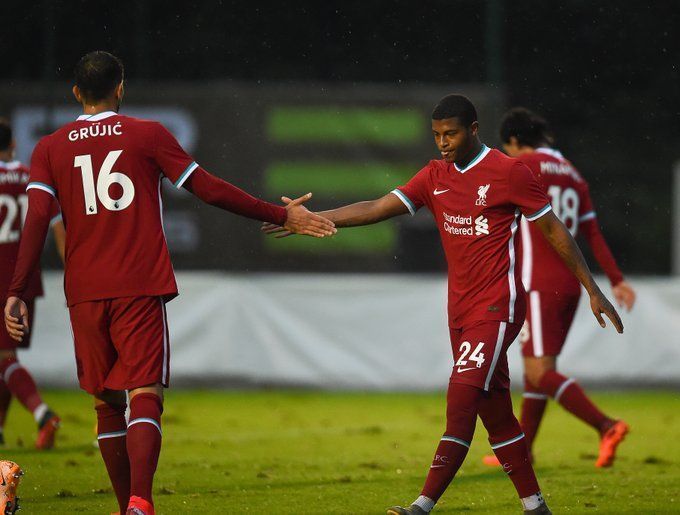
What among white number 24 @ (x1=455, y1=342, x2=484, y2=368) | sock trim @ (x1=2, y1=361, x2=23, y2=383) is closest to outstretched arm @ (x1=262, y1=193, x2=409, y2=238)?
white number 24 @ (x1=455, y1=342, x2=484, y2=368)

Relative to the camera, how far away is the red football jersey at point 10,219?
922cm

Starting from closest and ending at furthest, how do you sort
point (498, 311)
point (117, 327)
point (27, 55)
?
point (117, 327) < point (498, 311) < point (27, 55)

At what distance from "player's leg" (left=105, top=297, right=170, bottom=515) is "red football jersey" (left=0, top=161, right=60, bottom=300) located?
3.70m

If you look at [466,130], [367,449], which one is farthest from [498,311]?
[367,449]

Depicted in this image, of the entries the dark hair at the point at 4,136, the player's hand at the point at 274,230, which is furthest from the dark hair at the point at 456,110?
the dark hair at the point at 4,136

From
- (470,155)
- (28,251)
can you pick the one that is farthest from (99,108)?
(470,155)

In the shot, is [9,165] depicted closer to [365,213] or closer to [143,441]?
[365,213]

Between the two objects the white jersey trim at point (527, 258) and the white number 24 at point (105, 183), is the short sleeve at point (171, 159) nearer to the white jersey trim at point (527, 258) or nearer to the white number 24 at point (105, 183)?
the white number 24 at point (105, 183)

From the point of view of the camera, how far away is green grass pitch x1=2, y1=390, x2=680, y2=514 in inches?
276

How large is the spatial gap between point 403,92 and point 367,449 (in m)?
6.29

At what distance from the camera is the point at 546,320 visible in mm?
8312

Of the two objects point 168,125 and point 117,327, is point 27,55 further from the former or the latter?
point 117,327

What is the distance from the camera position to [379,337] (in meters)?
14.0

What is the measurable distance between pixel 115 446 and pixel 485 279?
6.38 feet
